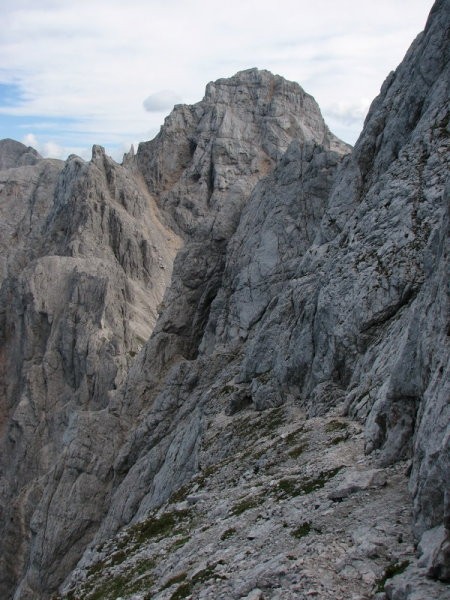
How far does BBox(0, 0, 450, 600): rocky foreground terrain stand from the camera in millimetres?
18312

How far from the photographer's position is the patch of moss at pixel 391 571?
51.2 feet

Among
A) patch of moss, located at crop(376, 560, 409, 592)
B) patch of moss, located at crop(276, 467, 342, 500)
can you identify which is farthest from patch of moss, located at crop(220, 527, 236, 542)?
patch of moss, located at crop(376, 560, 409, 592)

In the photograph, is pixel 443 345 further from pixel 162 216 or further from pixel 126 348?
pixel 162 216

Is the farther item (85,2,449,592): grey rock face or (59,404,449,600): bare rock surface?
(85,2,449,592): grey rock face

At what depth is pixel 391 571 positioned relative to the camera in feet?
52.1

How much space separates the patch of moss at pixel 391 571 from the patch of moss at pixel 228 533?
751 centimetres

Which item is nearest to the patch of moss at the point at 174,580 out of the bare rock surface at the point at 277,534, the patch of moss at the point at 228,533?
the bare rock surface at the point at 277,534

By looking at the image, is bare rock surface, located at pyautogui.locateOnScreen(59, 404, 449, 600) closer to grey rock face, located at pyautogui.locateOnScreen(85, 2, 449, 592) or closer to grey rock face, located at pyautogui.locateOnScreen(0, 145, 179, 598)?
grey rock face, located at pyautogui.locateOnScreen(85, 2, 449, 592)

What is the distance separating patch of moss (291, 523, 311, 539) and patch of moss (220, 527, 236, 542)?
3.32m

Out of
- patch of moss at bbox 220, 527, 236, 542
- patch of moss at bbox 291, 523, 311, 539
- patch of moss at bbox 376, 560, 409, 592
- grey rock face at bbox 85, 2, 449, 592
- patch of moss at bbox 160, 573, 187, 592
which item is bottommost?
patch of moss at bbox 160, 573, 187, 592

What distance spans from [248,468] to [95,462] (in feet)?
103

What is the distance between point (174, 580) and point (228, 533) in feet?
7.96

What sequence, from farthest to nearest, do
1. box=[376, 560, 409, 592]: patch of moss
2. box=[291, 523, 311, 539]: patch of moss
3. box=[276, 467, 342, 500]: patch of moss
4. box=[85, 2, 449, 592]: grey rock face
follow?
box=[276, 467, 342, 500]: patch of moss
box=[85, 2, 449, 592]: grey rock face
box=[291, 523, 311, 539]: patch of moss
box=[376, 560, 409, 592]: patch of moss

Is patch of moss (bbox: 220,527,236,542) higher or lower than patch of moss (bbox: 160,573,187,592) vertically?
higher
